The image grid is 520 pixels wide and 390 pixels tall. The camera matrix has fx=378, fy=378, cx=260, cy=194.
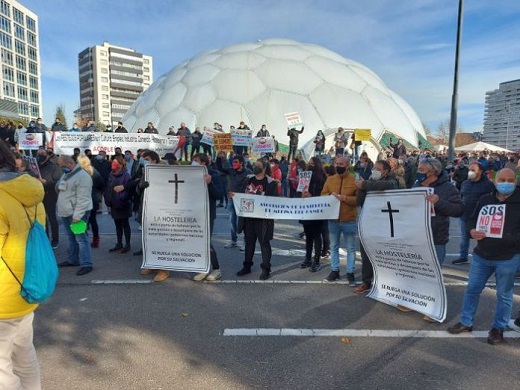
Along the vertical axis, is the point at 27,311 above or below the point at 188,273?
above

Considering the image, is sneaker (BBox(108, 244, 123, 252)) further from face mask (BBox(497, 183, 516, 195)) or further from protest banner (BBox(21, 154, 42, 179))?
face mask (BBox(497, 183, 516, 195))

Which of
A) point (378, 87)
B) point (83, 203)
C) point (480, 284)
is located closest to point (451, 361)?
point (480, 284)

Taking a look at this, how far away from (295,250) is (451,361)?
4308 millimetres

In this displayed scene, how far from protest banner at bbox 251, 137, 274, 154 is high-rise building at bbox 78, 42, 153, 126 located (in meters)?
130

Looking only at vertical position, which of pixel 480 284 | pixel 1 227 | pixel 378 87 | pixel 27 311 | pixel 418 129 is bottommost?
pixel 480 284

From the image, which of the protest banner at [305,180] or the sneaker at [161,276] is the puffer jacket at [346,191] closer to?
the protest banner at [305,180]

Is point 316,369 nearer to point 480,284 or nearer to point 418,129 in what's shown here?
point 480,284

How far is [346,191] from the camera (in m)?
5.59

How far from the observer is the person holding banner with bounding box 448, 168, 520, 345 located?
362cm

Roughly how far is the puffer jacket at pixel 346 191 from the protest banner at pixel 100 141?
12.8m

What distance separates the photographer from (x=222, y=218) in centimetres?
1118

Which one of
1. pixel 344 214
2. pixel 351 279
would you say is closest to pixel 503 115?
pixel 344 214

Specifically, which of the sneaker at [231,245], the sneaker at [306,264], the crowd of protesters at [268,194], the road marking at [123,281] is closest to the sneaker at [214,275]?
the crowd of protesters at [268,194]

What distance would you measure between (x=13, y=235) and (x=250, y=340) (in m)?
2.45
